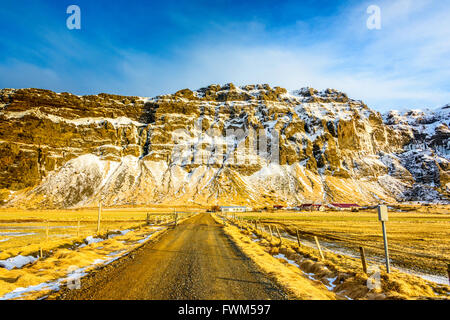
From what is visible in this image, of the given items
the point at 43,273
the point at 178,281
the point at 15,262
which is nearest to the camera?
the point at 178,281

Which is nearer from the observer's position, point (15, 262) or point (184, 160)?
point (15, 262)

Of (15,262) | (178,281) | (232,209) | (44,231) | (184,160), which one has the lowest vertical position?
(232,209)

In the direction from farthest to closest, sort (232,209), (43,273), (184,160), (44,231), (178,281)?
(184,160) < (232,209) < (44,231) < (43,273) < (178,281)

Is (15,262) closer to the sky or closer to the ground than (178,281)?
closer to the ground

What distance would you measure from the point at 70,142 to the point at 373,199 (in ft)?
658

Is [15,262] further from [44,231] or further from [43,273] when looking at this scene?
[44,231]

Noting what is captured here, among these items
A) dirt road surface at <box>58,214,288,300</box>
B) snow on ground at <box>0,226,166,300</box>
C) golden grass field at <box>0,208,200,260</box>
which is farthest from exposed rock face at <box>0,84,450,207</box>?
dirt road surface at <box>58,214,288,300</box>

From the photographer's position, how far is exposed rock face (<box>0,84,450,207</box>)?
142750 millimetres

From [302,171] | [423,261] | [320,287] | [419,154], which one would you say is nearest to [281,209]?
[302,171]

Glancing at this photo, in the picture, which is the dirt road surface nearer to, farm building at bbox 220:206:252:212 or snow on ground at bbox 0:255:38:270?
snow on ground at bbox 0:255:38:270

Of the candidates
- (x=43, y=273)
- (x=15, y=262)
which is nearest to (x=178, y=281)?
(x=43, y=273)

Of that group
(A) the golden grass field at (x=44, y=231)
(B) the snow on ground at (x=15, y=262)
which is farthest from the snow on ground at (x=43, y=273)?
(A) the golden grass field at (x=44, y=231)

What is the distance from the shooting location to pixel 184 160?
169500mm

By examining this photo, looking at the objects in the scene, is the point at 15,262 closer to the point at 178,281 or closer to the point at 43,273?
the point at 43,273
